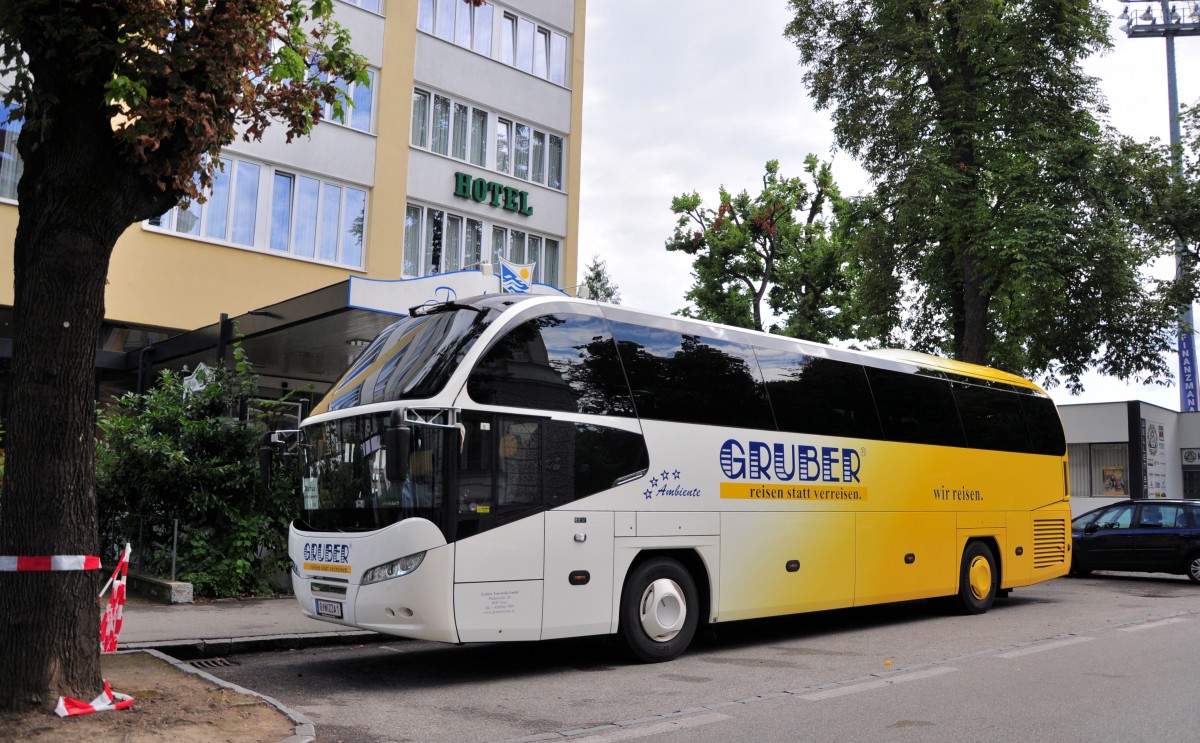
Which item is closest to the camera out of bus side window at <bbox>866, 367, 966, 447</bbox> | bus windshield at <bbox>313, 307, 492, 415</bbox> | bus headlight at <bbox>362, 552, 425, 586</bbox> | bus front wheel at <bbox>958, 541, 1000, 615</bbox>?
bus headlight at <bbox>362, 552, 425, 586</bbox>

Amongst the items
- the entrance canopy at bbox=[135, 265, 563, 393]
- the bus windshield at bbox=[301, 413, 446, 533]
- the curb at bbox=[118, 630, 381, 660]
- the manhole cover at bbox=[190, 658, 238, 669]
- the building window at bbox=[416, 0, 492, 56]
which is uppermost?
the building window at bbox=[416, 0, 492, 56]

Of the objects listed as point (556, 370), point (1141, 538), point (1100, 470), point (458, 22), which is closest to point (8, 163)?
point (458, 22)

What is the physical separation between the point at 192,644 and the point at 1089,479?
92.1ft

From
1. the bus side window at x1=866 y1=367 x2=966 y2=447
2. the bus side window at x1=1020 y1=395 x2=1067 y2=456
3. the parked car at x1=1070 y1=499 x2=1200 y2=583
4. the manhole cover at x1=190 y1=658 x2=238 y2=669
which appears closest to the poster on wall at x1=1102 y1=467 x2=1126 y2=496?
the parked car at x1=1070 y1=499 x2=1200 y2=583

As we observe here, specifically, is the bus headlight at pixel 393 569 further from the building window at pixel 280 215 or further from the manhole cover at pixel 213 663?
the building window at pixel 280 215

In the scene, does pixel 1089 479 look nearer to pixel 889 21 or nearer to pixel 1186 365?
pixel 1186 365

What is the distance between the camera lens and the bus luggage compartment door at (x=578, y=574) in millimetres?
8656

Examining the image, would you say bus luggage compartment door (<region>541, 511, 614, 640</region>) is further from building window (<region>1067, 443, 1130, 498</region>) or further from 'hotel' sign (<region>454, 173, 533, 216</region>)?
building window (<region>1067, 443, 1130, 498</region>)

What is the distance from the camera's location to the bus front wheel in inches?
536

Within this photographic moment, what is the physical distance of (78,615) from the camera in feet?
20.9

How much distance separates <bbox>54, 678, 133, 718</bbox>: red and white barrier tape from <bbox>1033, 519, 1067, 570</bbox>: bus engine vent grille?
12.7 metres

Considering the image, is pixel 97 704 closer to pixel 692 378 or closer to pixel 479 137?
pixel 692 378

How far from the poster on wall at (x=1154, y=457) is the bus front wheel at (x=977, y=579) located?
58.1 ft

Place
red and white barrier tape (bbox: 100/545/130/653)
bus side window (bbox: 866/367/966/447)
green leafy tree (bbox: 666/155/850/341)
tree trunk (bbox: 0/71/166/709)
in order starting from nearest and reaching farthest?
tree trunk (bbox: 0/71/166/709) < red and white barrier tape (bbox: 100/545/130/653) < bus side window (bbox: 866/367/966/447) < green leafy tree (bbox: 666/155/850/341)
